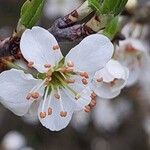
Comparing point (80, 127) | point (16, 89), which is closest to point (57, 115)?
point (16, 89)

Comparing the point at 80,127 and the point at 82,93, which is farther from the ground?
the point at 82,93

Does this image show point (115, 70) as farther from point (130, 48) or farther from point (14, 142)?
point (14, 142)

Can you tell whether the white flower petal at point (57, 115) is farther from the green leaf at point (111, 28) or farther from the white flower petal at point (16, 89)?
the green leaf at point (111, 28)

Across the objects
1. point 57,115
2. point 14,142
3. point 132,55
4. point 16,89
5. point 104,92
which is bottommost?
point 14,142

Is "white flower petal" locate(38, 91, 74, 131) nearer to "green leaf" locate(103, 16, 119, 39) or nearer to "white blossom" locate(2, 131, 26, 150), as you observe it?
"green leaf" locate(103, 16, 119, 39)

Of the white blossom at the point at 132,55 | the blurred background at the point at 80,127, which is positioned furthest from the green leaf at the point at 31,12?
the blurred background at the point at 80,127

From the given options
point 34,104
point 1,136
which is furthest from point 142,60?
point 1,136
